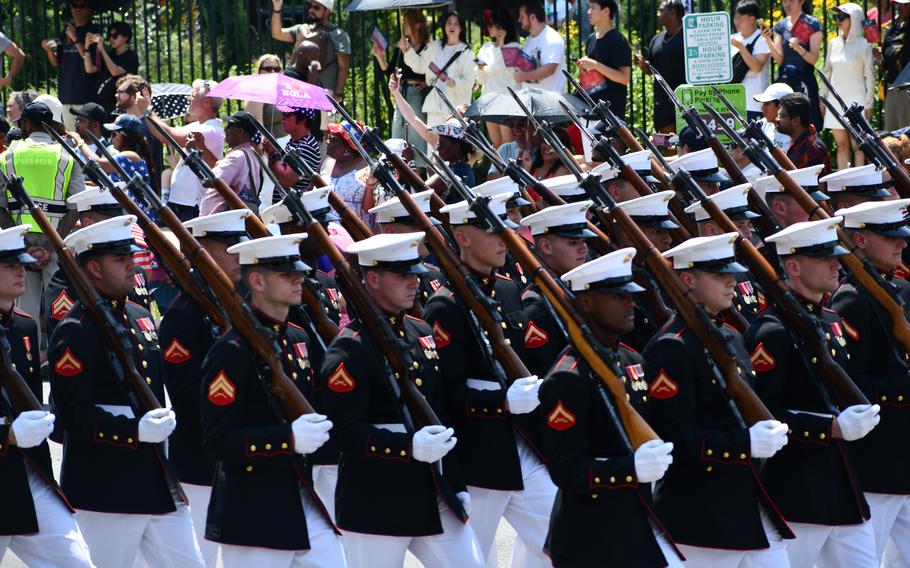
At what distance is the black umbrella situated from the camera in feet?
37.0

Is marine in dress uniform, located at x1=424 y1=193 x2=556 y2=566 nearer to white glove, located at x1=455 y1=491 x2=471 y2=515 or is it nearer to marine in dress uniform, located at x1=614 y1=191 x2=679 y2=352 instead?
white glove, located at x1=455 y1=491 x2=471 y2=515

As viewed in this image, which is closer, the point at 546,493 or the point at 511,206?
the point at 546,493

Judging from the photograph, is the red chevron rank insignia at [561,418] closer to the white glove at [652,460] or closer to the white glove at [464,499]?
the white glove at [652,460]

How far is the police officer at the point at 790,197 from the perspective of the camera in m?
8.27

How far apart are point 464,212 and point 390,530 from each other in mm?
1699

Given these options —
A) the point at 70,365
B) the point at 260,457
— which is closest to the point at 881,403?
the point at 260,457

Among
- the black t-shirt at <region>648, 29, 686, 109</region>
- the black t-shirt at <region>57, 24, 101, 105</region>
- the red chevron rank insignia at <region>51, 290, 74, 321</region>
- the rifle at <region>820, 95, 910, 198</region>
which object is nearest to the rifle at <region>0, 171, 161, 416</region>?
the red chevron rank insignia at <region>51, 290, 74, 321</region>

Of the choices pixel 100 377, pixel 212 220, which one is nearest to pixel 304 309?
pixel 212 220

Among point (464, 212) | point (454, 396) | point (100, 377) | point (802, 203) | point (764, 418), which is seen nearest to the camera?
point (764, 418)

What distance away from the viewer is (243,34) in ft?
54.3

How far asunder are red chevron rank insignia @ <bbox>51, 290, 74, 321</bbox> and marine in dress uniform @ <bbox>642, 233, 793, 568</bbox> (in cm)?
268

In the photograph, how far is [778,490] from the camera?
6266 mm

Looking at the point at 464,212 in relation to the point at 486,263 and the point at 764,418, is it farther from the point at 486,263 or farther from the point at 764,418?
the point at 764,418

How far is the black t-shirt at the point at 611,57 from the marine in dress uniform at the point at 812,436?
6.51m
